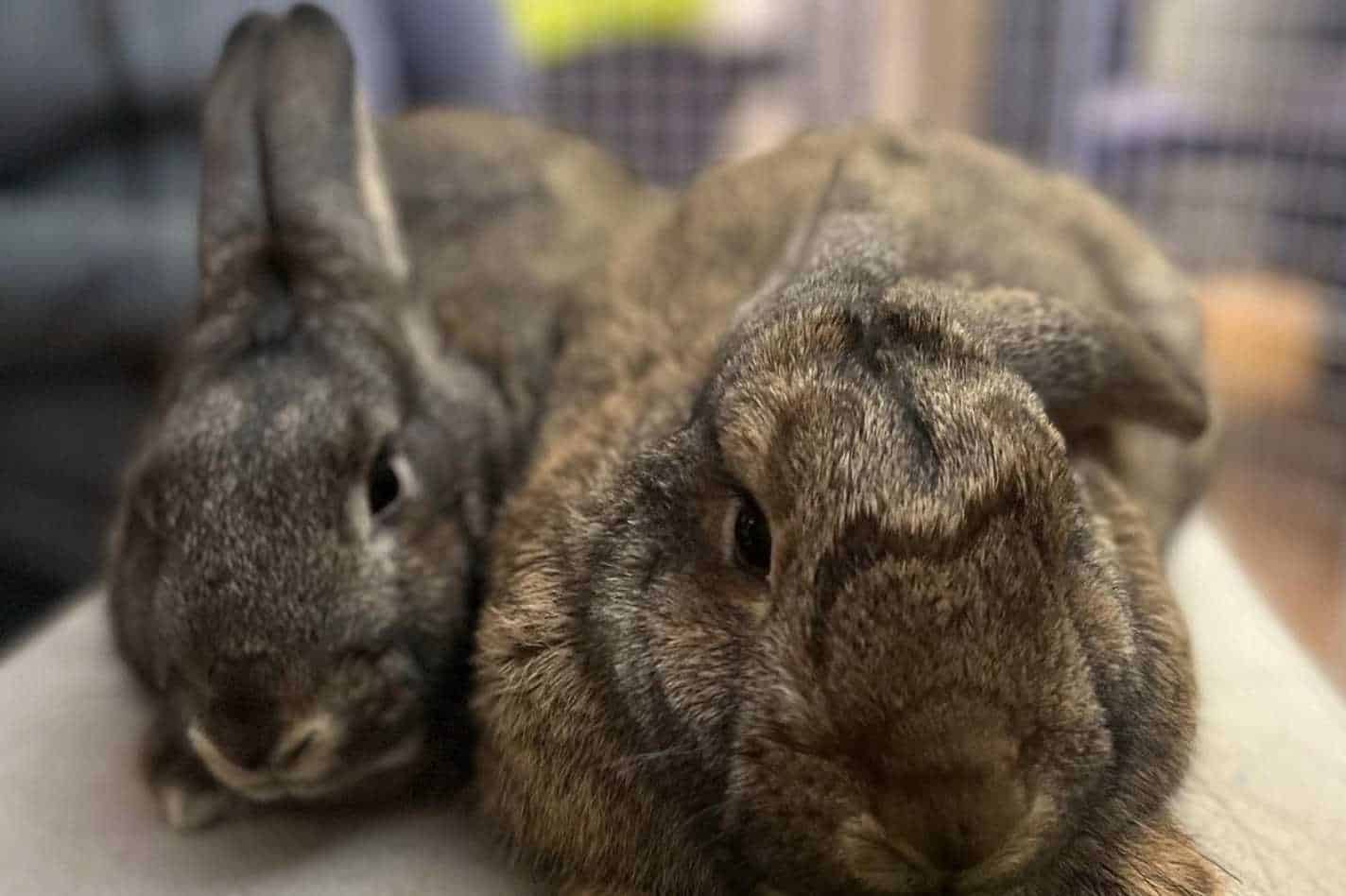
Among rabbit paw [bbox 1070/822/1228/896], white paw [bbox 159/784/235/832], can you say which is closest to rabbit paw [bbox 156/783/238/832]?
white paw [bbox 159/784/235/832]

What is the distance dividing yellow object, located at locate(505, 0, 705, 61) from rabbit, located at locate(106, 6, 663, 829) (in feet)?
6.56

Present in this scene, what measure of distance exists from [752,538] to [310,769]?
47 cm

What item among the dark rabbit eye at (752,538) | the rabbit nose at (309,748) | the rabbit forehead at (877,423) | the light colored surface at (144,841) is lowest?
the light colored surface at (144,841)

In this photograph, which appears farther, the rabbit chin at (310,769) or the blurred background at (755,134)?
the blurred background at (755,134)

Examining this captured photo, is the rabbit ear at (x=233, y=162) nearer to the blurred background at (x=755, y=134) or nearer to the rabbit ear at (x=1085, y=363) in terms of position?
the blurred background at (x=755, y=134)

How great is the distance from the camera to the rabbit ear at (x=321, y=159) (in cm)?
153

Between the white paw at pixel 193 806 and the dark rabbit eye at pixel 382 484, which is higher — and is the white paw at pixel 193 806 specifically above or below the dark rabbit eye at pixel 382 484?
below

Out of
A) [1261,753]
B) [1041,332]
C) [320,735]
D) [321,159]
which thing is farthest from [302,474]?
[1261,753]

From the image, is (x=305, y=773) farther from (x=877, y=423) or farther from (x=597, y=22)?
(x=597, y=22)

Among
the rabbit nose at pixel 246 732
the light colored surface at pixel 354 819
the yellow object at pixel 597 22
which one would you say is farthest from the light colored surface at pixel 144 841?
the yellow object at pixel 597 22

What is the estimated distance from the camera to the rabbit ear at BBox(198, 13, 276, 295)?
1.53 metres

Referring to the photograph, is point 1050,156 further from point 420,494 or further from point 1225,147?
point 420,494

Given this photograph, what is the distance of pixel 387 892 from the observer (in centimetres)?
119

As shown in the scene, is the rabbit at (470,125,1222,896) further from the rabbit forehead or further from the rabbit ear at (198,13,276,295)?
the rabbit ear at (198,13,276,295)
